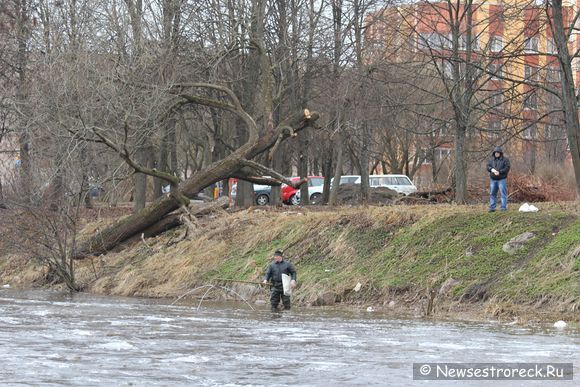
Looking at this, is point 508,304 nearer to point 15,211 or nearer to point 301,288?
point 301,288

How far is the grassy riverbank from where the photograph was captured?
19.7 metres

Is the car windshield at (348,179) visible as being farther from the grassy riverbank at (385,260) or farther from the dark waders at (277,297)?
the dark waders at (277,297)

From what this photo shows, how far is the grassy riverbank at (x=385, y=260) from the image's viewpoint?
19703 millimetres

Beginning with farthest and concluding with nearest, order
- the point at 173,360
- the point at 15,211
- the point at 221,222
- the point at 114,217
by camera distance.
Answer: the point at 114,217
the point at 221,222
the point at 15,211
the point at 173,360

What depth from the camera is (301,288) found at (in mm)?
23672

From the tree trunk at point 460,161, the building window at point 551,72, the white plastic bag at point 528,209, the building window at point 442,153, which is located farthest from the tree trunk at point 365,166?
the building window at point 442,153

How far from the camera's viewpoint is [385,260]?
2339cm

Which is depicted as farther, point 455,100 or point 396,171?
point 396,171

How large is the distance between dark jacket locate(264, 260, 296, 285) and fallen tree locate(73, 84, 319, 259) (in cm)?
734

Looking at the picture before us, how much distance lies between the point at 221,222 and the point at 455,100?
26.1ft

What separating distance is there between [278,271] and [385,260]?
286 centimetres

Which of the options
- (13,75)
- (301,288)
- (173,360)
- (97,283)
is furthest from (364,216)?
(13,75)

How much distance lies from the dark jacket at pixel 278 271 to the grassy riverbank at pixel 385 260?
44.7 inches

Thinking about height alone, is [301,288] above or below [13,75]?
below
